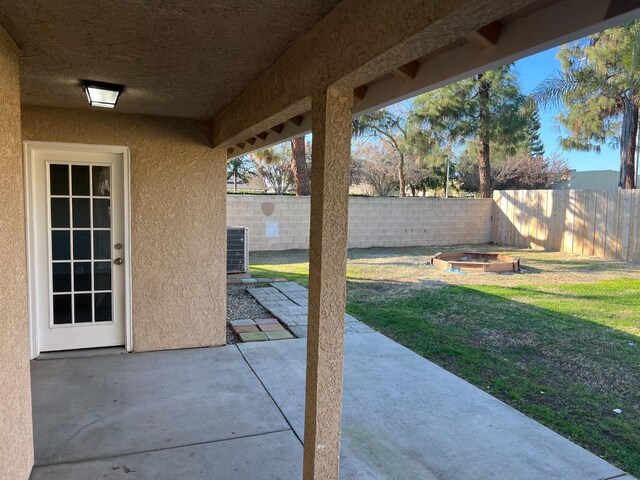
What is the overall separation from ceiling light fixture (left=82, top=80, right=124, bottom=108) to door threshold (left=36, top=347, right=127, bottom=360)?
2.64 metres

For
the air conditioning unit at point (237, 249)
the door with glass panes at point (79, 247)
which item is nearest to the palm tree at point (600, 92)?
the air conditioning unit at point (237, 249)

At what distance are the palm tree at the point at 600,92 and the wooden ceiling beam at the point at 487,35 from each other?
1382 cm

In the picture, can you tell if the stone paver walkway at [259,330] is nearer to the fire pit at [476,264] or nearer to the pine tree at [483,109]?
the fire pit at [476,264]

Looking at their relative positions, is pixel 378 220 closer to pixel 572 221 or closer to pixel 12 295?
pixel 572 221

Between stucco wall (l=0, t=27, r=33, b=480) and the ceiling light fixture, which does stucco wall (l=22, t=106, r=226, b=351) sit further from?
stucco wall (l=0, t=27, r=33, b=480)

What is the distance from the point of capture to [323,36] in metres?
2.24

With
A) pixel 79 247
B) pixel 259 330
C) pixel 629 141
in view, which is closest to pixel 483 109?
pixel 629 141

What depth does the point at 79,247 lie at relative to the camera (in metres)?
4.92

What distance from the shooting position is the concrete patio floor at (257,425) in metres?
3.04

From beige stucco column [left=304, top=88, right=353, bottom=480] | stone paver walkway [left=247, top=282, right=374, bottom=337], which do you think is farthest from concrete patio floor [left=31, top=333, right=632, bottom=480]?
stone paver walkway [left=247, top=282, right=374, bottom=337]

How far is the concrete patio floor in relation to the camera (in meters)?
3.04

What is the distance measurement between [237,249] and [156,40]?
24.4ft

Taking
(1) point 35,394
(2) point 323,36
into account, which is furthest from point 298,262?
(2) point 323,36

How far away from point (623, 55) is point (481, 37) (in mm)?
13917
